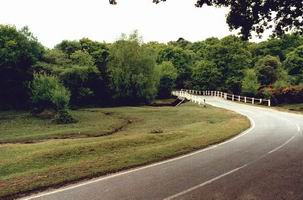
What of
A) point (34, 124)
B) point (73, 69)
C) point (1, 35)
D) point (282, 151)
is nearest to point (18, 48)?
point (1, 35)

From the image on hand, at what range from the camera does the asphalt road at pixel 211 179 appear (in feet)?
34.6

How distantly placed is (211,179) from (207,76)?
72.7 meters

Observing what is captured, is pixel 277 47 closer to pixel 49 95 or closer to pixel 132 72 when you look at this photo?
pixel 132 72

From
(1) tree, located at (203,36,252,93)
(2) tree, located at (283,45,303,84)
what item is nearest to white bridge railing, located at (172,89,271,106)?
(1) tree, located at (203,36,252,93)

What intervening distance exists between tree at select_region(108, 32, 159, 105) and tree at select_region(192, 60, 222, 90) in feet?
61.5

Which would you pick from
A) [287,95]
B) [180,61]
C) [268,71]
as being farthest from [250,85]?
[180,61]

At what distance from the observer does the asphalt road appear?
1055 cm

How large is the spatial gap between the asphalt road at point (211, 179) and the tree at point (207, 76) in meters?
64.0

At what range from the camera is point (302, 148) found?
18.2 metres

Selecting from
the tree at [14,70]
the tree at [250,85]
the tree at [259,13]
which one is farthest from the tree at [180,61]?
the tree at [259,13]

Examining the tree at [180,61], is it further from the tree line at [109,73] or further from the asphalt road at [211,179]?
the asphalt road at [211,179]

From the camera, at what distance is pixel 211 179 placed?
1223 centimetres

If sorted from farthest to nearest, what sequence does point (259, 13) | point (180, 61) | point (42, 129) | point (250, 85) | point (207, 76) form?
point (180, 61) → point (207, 76) → point (250, 85) → point (42, 129) → point (259, 13)

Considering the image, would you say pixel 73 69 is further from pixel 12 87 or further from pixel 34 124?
pixel 34 124
